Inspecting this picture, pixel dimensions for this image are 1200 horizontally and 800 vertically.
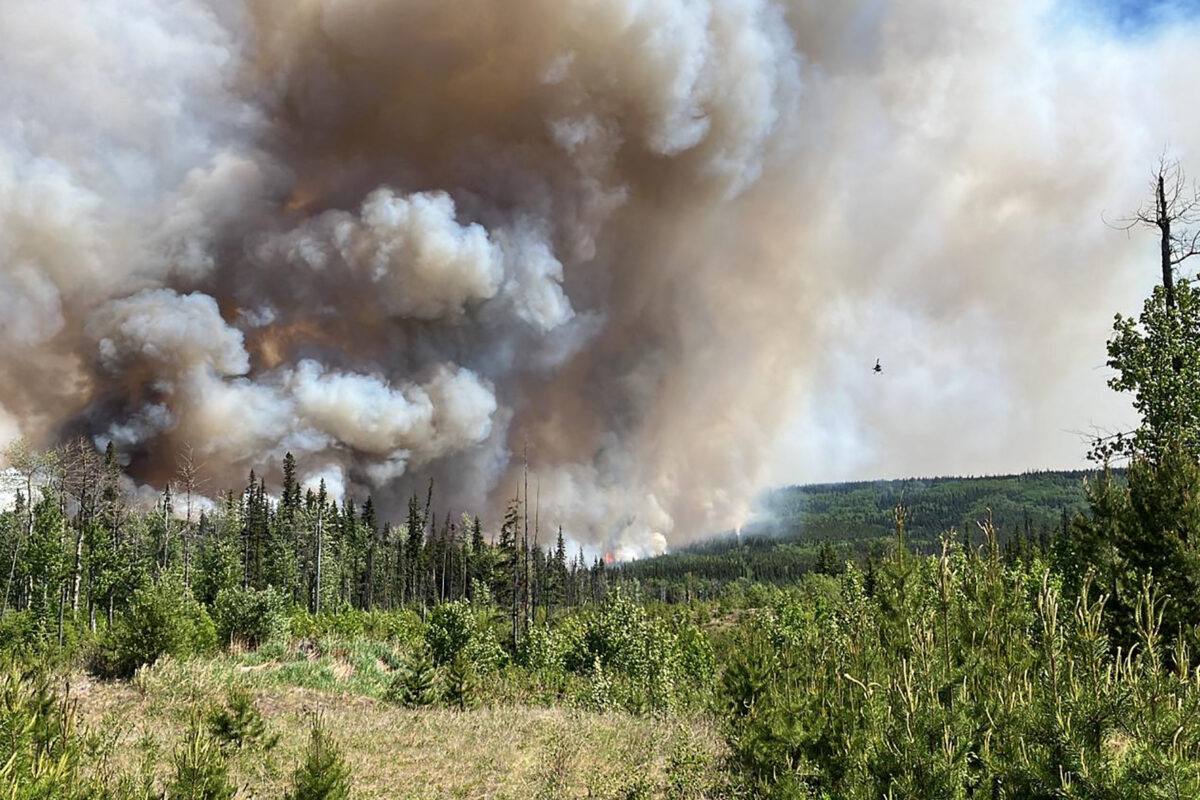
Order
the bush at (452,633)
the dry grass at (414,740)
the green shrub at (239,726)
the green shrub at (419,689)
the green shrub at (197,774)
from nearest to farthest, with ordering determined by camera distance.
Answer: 1. the green shrub at (197,774)
2. the dry grass at (414,740)
3. the green shrub at (239,726)
4. the green shrub at (419,689)
5. the bush at (452,633)

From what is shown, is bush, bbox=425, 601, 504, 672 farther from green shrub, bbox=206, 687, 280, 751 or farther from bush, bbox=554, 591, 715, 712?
green shrub, bbox=206, 687, 280, 751

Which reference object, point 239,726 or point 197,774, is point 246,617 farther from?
point 197,774

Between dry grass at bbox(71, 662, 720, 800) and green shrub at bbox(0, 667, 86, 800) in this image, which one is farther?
dry grass at bbox(71, 662, 720, 800)

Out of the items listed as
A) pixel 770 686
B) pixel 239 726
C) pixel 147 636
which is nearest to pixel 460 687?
pixel 239 726

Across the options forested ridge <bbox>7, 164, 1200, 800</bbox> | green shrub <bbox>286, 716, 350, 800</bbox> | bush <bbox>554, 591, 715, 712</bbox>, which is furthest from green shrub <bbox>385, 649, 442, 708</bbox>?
green shrub <bbox>286, 716, 350, 800</bbox>

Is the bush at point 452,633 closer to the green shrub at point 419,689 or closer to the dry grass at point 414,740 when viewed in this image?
the green shrub at point 419,689

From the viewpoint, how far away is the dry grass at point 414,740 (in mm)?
12195

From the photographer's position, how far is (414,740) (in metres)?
15.8

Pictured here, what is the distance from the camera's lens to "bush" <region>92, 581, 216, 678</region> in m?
19.1

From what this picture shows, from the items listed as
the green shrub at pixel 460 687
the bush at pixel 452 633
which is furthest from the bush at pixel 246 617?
the green shrub at pixel 460 687

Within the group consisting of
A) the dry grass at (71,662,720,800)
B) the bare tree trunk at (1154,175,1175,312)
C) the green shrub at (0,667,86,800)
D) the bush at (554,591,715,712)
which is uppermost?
the bare tree trunk at (1154,175,1175,312)

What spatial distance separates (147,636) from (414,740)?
31.3 ft

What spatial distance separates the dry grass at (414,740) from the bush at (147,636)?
0.81 metres

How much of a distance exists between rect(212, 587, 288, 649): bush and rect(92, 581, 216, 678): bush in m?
5.90
